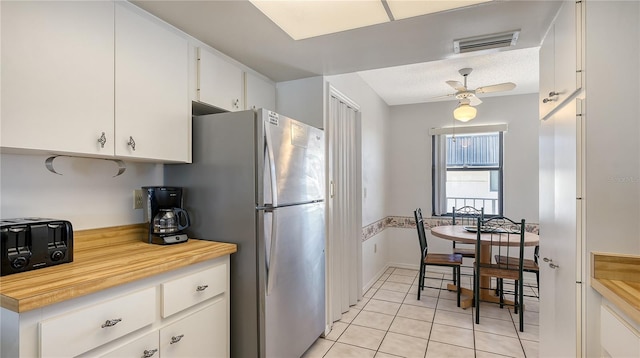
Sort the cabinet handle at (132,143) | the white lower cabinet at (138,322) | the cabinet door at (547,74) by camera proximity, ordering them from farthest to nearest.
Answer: the cabinet door at (547,74) < the cabinet handle at (132,143) < the white lower cabinet at (138,322)

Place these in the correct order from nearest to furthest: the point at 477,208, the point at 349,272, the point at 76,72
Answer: the point at 76,72 → the point at 349,272 → the point at 477,208

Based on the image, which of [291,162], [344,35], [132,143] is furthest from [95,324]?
[344,35]

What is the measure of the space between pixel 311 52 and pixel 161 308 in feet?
5.85

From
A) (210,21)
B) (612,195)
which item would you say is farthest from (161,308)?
(612,195)

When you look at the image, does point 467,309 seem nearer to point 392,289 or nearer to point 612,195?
point 392,289

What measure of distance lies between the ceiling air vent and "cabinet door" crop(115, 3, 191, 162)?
68.1 inches

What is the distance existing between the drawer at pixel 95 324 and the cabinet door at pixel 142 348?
0.06 m

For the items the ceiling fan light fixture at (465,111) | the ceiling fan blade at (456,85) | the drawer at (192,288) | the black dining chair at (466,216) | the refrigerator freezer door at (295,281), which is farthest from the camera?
the black dining chair at (466,216)

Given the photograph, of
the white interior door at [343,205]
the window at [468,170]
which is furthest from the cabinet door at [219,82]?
the window at [468,170]

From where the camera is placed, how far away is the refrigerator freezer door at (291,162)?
1.93 m

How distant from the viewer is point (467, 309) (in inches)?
130

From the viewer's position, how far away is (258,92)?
103 inches

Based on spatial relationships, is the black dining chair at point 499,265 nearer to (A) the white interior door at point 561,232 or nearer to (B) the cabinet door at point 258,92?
(A) the white interior door at point 561,232

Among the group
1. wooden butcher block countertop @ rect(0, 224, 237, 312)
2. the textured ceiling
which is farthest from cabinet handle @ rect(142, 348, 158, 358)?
the textured ceiling
